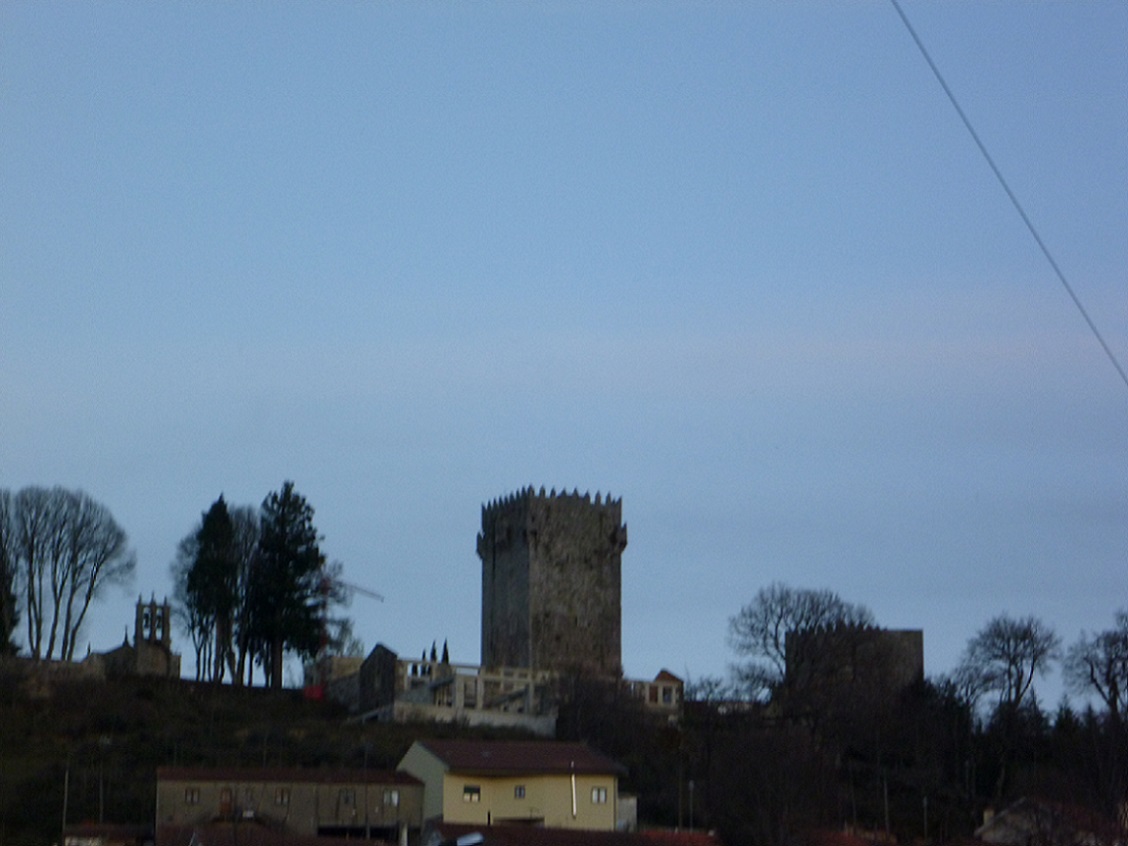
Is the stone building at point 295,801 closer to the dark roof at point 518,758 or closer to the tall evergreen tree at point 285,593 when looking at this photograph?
the dark roof at point 518,758

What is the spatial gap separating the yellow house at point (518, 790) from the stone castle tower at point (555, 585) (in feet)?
94.7

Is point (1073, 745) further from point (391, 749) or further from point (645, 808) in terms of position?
point (391, 749)

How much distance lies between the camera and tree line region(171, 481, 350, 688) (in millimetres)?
85312

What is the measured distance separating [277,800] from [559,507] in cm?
3741

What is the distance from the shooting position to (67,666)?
8012 cm

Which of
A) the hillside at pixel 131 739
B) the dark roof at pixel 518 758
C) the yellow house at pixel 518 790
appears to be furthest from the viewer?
the dark roof at pixel 518 758

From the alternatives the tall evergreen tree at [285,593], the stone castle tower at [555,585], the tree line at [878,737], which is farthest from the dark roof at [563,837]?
the stone castle tower at [555,585]

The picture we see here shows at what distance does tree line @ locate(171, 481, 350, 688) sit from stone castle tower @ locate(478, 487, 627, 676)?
732cm

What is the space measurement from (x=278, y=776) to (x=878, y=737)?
24.0 meters

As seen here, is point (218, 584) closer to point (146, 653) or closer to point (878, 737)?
point (146, 653)

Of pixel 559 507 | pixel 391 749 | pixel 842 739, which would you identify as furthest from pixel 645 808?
pixel 559 507

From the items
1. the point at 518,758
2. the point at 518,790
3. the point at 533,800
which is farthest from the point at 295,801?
the point at 518,758

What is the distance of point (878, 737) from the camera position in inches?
2995

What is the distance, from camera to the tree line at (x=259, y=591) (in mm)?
85312
